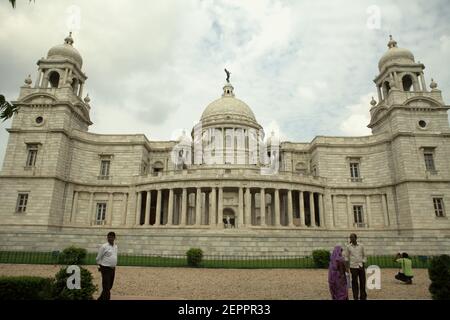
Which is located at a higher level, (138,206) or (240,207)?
(138,206)

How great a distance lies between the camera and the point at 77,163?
37969 mm

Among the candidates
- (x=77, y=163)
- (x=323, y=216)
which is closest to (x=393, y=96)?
(x=323, y=216)

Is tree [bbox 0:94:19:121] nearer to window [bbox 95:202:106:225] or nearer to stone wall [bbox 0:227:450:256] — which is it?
stone wall [bbox 0:227:450:256]

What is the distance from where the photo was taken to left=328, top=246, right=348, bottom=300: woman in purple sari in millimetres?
8188

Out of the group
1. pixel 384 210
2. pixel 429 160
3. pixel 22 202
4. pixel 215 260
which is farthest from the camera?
pixel 384 210

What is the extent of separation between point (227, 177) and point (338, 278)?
25.4 metres

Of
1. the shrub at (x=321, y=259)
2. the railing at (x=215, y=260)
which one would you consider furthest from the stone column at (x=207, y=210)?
the shrub at (x=321, y=259)

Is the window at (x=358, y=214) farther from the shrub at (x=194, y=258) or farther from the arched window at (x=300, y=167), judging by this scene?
the shrub at (x=194, y=258)

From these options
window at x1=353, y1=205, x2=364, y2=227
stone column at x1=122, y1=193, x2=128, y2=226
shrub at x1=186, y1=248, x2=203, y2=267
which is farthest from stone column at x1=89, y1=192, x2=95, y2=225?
window at x1=353, y1=205, x2=364, y2=227

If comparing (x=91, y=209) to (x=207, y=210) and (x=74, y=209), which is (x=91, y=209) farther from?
(x=207, y=210)

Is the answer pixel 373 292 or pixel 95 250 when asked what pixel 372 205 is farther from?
pixel 95 250

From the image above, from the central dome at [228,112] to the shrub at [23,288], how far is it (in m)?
44.0

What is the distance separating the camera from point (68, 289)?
304 inches

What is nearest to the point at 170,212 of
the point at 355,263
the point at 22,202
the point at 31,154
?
the point at 22,202
